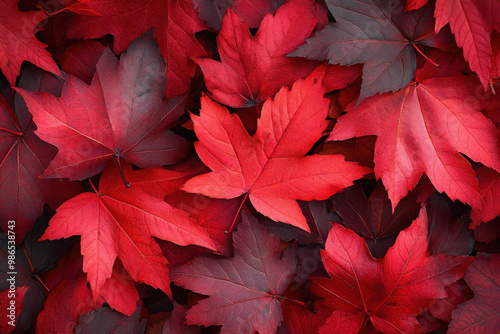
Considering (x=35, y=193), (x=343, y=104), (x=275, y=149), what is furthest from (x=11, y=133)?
(x=343, y=104)

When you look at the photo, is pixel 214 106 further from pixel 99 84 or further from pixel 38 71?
pixel 38 71

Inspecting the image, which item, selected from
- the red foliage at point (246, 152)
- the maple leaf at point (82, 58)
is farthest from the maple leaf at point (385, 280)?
the maple leaf at point (82, 58)

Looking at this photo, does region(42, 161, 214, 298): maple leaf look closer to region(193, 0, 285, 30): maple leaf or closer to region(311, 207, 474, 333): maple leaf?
region(311, 207, 474, 333): maple leaf

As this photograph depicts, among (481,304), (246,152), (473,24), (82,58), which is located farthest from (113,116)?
(481,304)

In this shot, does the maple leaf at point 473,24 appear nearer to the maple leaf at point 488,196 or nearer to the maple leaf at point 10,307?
the maple leaf at point 488,196

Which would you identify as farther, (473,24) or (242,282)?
(242,282)

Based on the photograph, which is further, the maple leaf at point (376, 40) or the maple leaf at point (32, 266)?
the maple leaf at point (32, 266)

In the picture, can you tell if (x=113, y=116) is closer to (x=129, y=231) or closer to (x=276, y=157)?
(x=129, y=231)
